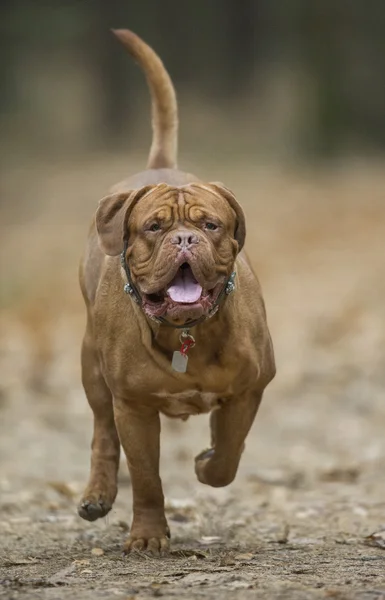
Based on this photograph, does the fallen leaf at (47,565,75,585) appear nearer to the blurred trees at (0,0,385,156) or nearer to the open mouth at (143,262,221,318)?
the open mouth at (143,262,221,318)

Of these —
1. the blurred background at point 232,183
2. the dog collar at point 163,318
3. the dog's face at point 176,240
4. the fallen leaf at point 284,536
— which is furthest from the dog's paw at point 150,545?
the blurred background at point 232,183

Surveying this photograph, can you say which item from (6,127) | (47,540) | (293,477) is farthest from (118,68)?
(47,540)

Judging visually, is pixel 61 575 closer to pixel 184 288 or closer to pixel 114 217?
pixel 184 288

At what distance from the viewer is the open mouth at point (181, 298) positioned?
5684 millimetres

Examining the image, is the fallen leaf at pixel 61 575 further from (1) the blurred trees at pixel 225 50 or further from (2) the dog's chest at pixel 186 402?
(1) the blurred trees at pixel 225 50

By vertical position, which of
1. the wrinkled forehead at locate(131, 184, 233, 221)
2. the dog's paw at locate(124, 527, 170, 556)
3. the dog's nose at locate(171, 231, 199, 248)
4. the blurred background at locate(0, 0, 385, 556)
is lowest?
the dog's paw at locate(124, 527, 170, 556)

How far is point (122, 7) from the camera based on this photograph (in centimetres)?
3397

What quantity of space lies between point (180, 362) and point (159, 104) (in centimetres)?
198

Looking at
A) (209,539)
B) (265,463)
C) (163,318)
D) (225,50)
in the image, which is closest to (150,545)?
(209,539)

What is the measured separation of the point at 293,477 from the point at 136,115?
2627 centimetres

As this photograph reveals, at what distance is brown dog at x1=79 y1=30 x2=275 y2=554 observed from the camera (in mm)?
5777

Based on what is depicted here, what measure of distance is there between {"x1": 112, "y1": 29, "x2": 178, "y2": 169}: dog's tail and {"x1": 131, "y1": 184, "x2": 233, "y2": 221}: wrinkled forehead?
147 centimetres

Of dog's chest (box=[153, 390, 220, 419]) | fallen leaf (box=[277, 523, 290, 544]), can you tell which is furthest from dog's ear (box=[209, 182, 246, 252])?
fallen leaf (box=[277, 523, 290, 544])

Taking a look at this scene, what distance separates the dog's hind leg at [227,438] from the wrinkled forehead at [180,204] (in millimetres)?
934
